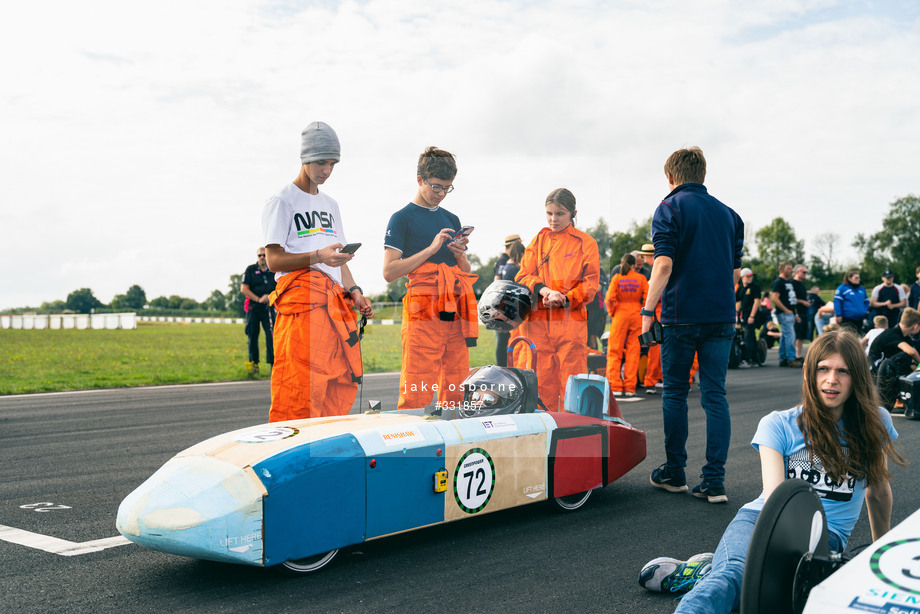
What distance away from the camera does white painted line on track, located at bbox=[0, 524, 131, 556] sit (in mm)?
3316

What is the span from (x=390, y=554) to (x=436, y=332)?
138cm

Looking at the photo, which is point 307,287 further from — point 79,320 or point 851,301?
point 79,320

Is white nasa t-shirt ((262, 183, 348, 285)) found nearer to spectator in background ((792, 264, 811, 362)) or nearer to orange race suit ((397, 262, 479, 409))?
orange race suit ((397, 262, 479, 409))

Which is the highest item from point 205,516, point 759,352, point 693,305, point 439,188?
point 439,188

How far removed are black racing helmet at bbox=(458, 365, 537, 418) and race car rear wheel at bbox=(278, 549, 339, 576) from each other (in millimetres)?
1128

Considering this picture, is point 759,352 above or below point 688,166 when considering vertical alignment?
below

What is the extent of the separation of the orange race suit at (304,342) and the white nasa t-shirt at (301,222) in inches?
4.3

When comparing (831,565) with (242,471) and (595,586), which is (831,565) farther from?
(242,471)

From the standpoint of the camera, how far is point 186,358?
16141mm

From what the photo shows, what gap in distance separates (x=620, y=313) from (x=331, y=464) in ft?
21.9

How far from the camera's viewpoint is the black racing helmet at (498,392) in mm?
3982

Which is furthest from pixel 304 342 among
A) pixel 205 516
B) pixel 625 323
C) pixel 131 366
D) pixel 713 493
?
pixel 131 366

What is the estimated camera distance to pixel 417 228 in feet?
13.9

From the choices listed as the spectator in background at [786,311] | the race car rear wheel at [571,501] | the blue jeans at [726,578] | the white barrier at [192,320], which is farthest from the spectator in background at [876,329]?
the white barrier at [192,320]
